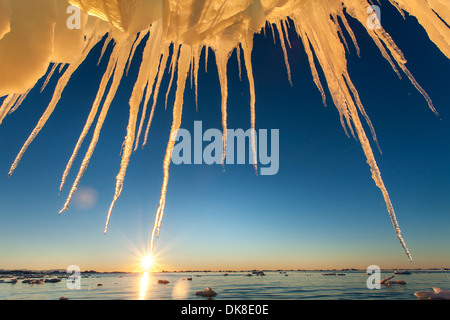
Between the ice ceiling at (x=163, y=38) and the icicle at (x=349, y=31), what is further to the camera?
the icicle at (x=349, y=31)

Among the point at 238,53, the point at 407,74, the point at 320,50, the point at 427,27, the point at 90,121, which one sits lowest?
the point at 90,121

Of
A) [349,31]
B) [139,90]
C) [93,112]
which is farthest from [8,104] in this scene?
[349,31]

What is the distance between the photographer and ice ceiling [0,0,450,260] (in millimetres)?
1269

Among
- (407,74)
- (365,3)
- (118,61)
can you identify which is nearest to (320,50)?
(365,3)

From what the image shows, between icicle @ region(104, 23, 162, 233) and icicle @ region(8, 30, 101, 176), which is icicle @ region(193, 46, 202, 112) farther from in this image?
icicle @ region(8, 30, 101, 176)

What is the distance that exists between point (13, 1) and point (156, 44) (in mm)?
743

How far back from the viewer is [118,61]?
162 cm

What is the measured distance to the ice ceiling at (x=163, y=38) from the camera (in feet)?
4.16

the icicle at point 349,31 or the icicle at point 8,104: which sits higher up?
the icicle at point 349,31

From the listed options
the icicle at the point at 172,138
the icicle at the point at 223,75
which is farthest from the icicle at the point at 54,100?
the icicle at the point at 223,75

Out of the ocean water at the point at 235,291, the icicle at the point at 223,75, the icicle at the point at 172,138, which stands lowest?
the ocean water at the point at 235,291

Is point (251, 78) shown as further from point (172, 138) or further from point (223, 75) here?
point (172, 138)

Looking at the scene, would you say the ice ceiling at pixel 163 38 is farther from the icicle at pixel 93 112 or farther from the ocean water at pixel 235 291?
the ocean water at pixel 235 291
